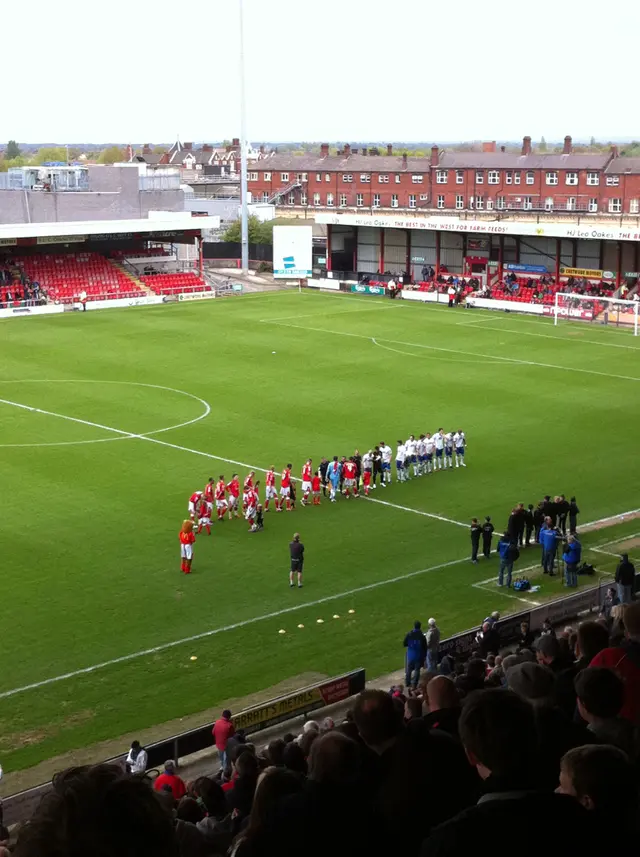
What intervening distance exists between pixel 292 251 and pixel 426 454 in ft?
161

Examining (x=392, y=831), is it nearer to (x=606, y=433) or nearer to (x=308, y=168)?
(x=606, y=433)

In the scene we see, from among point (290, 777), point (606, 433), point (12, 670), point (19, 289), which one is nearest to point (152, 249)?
point (19, 289)

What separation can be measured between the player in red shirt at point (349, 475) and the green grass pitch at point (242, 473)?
2.75ft

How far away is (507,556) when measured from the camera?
23547 millimetres

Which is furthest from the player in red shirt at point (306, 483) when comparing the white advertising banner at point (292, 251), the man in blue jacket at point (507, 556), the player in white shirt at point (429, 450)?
the white advertising banner at point (292, 251)

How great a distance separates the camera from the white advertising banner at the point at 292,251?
78062mm

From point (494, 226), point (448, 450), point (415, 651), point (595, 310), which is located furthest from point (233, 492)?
point (494, 226)

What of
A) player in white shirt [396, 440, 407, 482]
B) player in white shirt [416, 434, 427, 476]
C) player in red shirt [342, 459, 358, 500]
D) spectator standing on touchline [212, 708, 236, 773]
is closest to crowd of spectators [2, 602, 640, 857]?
spectator standing on touchline [212, 708, 236, 773]

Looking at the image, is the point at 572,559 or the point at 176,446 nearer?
the point at 572,559

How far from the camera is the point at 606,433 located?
3778 cm

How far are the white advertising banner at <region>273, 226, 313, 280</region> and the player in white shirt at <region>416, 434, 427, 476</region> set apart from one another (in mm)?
47445

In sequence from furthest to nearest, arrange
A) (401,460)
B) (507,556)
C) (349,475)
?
(401,460)
(349,475)
(507,556)

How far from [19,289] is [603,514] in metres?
48.8

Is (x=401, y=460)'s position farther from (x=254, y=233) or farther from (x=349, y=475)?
(x=254, y=233)
